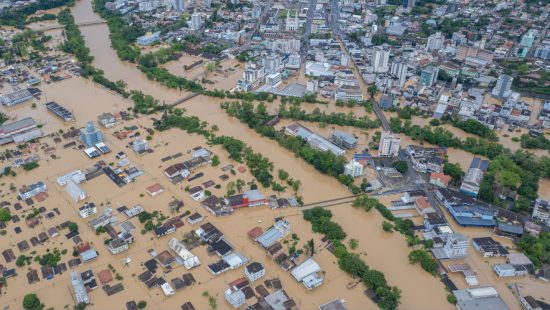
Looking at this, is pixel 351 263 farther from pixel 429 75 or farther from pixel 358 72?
pixel 358 72

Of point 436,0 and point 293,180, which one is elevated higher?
point 436,0

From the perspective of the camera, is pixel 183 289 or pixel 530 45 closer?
pixel 183 289

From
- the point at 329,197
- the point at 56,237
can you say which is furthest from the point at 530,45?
the point at 56,237

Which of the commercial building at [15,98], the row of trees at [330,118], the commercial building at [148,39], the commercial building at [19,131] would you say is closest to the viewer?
the commercial building at [19,131]

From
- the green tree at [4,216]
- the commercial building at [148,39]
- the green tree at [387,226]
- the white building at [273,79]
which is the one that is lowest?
the green tree at [4,216]

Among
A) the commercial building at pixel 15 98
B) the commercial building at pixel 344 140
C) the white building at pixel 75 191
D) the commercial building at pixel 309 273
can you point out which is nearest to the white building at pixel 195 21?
the commercial building at pixel 15 98

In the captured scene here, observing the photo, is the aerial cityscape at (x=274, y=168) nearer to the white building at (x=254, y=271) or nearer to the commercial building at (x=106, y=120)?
the white building at (x=254, y=271)

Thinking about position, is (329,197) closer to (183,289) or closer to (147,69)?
(183,289)
